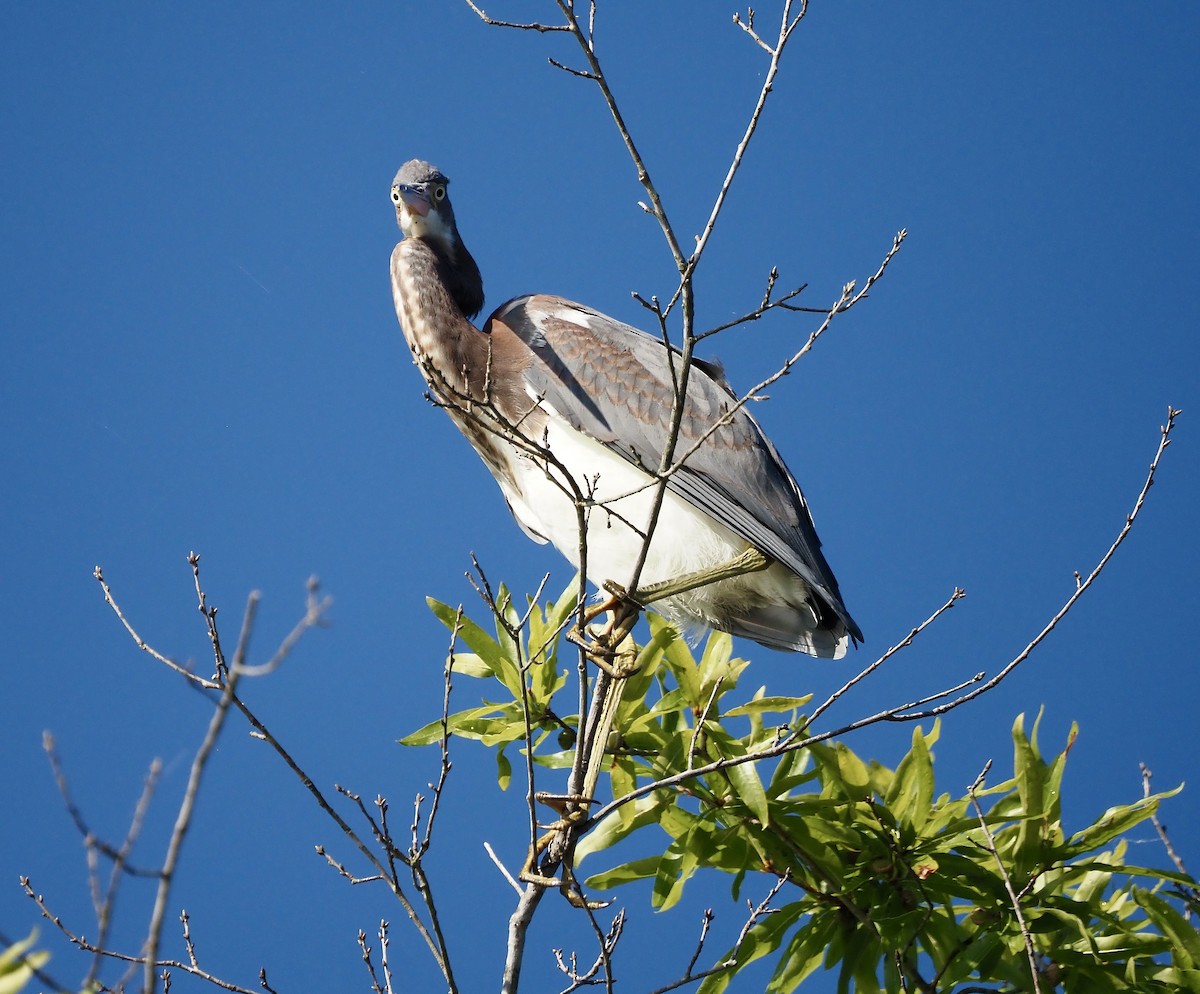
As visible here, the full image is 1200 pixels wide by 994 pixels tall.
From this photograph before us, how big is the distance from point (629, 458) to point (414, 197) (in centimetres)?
100

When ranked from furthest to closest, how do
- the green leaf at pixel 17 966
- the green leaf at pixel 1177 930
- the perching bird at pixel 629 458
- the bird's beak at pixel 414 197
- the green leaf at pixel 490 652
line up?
1. the bird's beak at pixel 414 197
2. the perching bird at pixel 629 458
3. the green leaf at pixel 490 652
4. the green leaf at pixel 1177 930
5. the green leaf at pixel 17 966

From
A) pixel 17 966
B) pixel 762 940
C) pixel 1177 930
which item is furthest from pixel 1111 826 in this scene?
pixel 17 966

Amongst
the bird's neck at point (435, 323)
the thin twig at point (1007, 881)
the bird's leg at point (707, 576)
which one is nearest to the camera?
the thin twig at point (1007, 881)

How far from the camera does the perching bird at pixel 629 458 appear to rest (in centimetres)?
280

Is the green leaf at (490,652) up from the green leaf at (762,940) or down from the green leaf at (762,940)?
up

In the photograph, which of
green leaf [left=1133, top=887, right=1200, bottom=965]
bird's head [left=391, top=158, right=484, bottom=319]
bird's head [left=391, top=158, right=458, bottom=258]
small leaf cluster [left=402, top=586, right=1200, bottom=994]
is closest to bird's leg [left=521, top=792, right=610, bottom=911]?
small leaf cluster [left=402, top=586, right=1200, bottom=994]

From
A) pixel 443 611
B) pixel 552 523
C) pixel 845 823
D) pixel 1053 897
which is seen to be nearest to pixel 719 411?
pixel 552 523

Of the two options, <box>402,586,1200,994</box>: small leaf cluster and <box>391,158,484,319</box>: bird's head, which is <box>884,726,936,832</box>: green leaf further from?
<box>391,158,484,319</box>: bird's head

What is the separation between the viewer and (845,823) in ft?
6.77

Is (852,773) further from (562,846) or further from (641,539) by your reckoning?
(641,539)

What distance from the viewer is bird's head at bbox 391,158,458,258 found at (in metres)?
3.22

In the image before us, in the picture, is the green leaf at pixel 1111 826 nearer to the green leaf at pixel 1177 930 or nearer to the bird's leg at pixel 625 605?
the green leaf at pixel 1177 930

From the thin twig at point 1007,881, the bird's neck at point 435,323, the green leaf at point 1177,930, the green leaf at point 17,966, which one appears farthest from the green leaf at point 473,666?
the green leaf at point 17,966

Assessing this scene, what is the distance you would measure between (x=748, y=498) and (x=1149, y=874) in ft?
3.99
